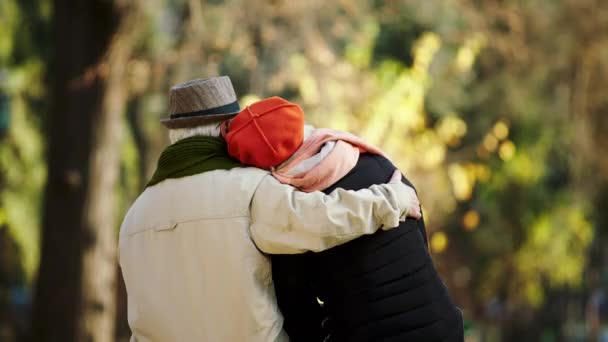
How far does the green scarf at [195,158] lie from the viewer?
3.58m

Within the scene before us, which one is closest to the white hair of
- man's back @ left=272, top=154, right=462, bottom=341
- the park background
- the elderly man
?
the elderly man

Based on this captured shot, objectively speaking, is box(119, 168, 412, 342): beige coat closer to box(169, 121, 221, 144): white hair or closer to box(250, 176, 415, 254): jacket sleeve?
box(250, 176, 415, 254): jacket sleeve

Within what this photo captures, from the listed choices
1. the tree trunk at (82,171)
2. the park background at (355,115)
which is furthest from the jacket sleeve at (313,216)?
the tree trunk at (82,171)

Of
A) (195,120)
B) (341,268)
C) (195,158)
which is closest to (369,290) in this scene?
(341,268)

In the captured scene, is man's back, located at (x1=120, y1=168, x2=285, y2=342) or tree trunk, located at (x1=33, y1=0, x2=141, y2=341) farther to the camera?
tree trunk, located at (x1=33, y1=0, x2=141, y2=341)

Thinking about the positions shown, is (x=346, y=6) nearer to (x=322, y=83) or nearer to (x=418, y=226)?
(x=322, y=83)

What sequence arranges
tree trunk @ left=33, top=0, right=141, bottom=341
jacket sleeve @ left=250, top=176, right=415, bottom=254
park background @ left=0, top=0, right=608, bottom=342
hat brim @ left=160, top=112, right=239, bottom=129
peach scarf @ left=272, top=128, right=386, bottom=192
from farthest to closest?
park background @ left=0, top=0, right=608, bottom=342 → tree trunk @ left=33, top=0, right=141, bottom=341 → hat brim @ left=160, top=112, right=239, bottom=129 → peach scarf @ left=272, top=128, right=386, bottom=192 → jacket sleeve @ left=250, top=176, right=415, bottom=254

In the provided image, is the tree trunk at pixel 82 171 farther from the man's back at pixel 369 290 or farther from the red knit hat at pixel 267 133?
the man's back at pixel 369 290

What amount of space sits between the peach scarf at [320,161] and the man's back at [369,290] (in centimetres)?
4

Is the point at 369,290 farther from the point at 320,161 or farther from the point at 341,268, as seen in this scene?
the point at 320,161

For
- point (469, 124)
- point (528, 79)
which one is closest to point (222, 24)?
point (528, 79)

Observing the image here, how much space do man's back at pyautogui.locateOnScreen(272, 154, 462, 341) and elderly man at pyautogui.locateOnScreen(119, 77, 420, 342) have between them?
71 mm

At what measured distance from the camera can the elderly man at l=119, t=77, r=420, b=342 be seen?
339 centimetres

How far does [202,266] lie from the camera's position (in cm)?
349
